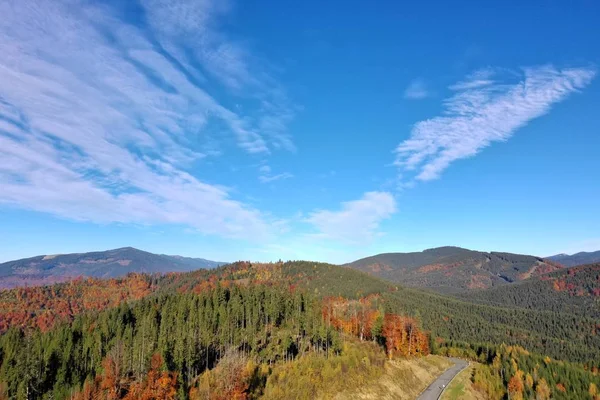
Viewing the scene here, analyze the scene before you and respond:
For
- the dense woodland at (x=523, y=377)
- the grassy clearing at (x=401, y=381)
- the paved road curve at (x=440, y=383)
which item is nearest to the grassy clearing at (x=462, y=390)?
the paved road curve at (x=440, y=383)

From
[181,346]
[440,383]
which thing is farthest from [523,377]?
[181,346]

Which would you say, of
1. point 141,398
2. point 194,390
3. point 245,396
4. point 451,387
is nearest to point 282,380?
point 245,396

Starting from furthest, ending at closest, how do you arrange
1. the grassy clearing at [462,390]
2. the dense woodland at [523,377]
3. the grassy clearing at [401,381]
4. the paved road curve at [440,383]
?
the dense woodland at [523,377] < the grassy clearing at [462,390] < the paved road curve at [440,383] < the grassy clearing at [401,381]

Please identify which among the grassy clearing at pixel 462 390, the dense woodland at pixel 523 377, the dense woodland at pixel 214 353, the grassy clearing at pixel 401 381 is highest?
the dense woodland at pixel 214 353

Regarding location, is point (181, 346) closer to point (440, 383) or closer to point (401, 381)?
point (401, 381)

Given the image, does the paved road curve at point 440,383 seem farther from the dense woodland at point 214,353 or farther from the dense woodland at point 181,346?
the dense woodland at point 181,346

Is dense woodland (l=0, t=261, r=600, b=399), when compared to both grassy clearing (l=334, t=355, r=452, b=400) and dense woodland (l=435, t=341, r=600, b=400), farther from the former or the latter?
grassy clearing (l=334, t=355, r=452, b=400)

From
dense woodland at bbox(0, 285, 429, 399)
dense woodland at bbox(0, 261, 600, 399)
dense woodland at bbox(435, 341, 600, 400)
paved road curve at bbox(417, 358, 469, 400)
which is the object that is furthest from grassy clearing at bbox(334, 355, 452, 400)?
dense woodland at bbox(435, 341, 600, 400)

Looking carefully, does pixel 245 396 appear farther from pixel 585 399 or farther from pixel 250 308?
pixel 585 399
